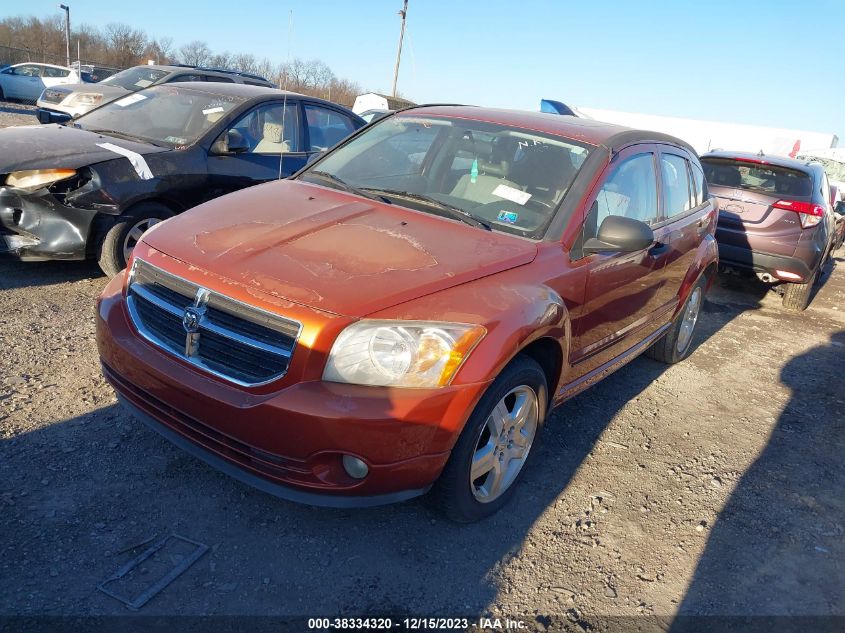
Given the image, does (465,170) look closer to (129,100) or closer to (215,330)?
(215,330)

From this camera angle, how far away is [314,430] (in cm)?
227

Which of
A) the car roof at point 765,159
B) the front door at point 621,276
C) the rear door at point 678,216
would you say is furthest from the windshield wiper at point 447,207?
the car roof at point 765,159

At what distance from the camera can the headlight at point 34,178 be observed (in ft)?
15.0

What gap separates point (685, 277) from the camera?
475cm

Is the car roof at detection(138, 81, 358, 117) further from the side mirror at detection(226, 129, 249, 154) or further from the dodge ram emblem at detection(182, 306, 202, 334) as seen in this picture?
the dodge ram emblem at detection(182, 306, 202, 334)

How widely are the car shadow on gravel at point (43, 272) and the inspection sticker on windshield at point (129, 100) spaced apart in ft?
5.18

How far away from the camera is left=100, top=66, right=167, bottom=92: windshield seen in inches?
476

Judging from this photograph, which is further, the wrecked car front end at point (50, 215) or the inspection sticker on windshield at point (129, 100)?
→ the inspection sticker on windshield at point (129, 100)

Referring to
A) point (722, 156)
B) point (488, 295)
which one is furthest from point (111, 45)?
point (488, 295)

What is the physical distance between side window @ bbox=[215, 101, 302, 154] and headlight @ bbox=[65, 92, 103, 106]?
7.67 meters

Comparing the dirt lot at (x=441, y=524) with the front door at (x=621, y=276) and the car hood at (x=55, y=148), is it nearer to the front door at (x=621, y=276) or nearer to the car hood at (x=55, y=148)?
the front door at (x=621, y=276)

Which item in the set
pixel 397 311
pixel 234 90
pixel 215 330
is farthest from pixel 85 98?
pixel 397 311

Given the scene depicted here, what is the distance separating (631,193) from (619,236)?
753 millimetres

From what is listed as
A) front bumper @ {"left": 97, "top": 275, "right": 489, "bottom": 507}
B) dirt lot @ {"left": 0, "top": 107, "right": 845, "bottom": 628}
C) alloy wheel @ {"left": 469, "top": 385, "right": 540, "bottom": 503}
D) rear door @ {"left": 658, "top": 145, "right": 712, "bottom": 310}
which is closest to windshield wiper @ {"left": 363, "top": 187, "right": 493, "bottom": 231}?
alloy wheel @ {"left": 469, "top": 385, "right": 540, "bottom": 503}
